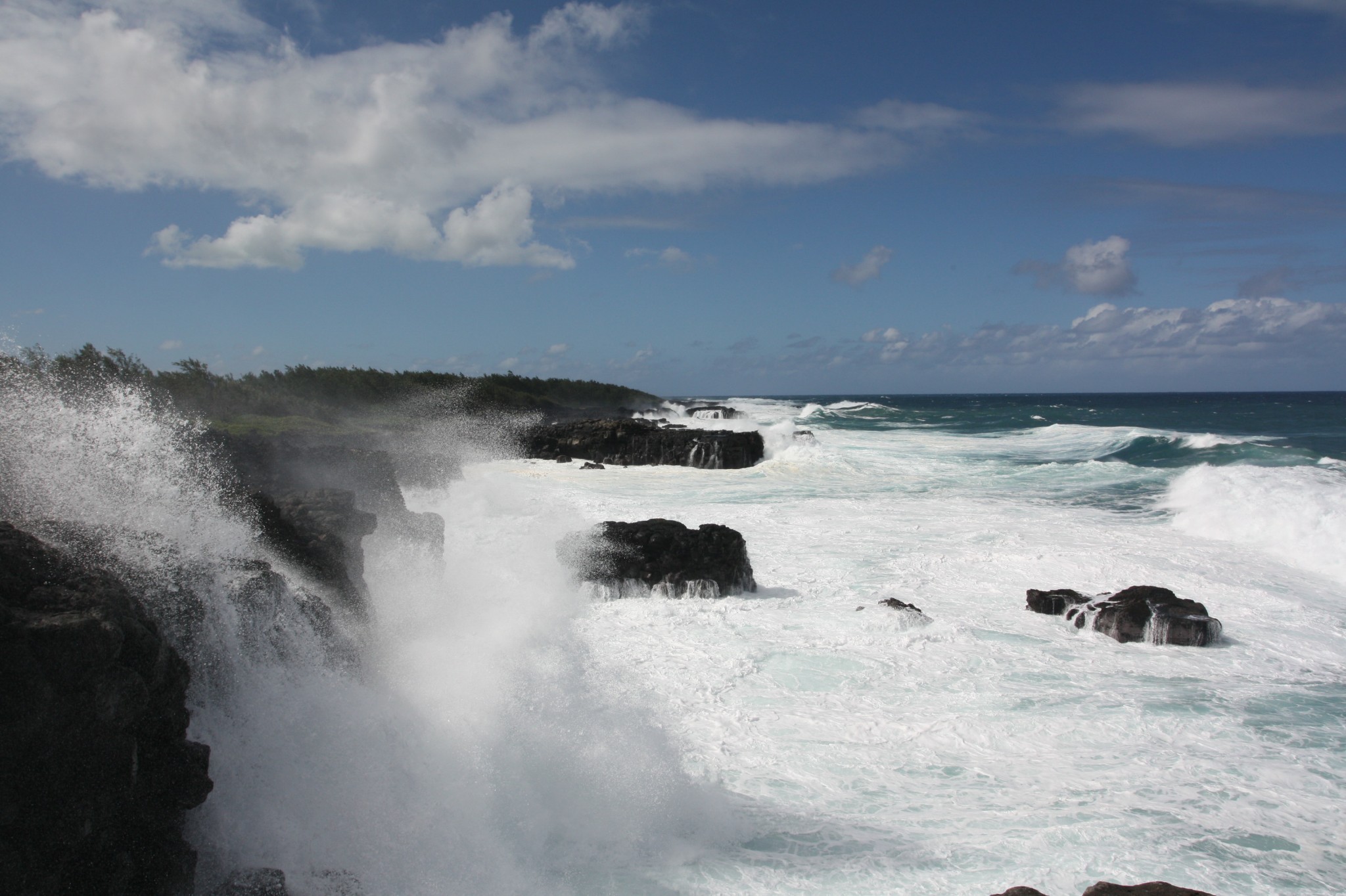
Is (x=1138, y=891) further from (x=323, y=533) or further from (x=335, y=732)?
(x=323, y=533)

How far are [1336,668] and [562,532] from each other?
34.5 ft

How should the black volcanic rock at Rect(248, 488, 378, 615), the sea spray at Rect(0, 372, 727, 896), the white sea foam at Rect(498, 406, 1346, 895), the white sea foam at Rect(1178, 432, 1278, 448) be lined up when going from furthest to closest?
the white sea foam at Rect(1178, 432, 1278, 448), the black volcanic rock at Rect(248, 488, 378, 615), the white sea foam at Rect(498, 406, 1346, 895), the sea spray at Rect(0, 372, 727, 896)

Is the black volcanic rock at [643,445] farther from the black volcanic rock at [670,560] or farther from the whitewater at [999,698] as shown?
the black volcanic rock at [670,560]

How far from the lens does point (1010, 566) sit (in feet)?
40.8

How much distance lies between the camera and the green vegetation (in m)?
17.3

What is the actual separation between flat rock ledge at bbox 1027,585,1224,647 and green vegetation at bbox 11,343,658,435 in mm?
13296

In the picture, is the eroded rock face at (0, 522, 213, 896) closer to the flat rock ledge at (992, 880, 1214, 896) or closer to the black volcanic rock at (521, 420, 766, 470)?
the flat rock ledge at (992, 880, 1214, 896)

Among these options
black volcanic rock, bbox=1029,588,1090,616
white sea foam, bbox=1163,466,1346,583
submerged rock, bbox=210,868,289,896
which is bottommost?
submerged rock, bbox=210,868,289,896

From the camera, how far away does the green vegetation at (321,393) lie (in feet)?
56.7

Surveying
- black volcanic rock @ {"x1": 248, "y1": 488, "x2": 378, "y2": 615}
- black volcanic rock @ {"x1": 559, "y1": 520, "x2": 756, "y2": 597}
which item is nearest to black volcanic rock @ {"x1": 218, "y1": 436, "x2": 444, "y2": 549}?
black volcanic rock @ {"x1": 248, "y1": 488, "x2": 378, "y2": 615}

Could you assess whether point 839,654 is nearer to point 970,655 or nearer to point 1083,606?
point 970,655

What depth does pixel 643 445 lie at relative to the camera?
29.3 m

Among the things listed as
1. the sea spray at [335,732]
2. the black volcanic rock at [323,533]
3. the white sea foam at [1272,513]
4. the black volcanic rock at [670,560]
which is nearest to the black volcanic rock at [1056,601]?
the black volcanic rock at [670,560]

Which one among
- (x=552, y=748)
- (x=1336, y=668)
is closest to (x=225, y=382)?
(x=552, y=748)
